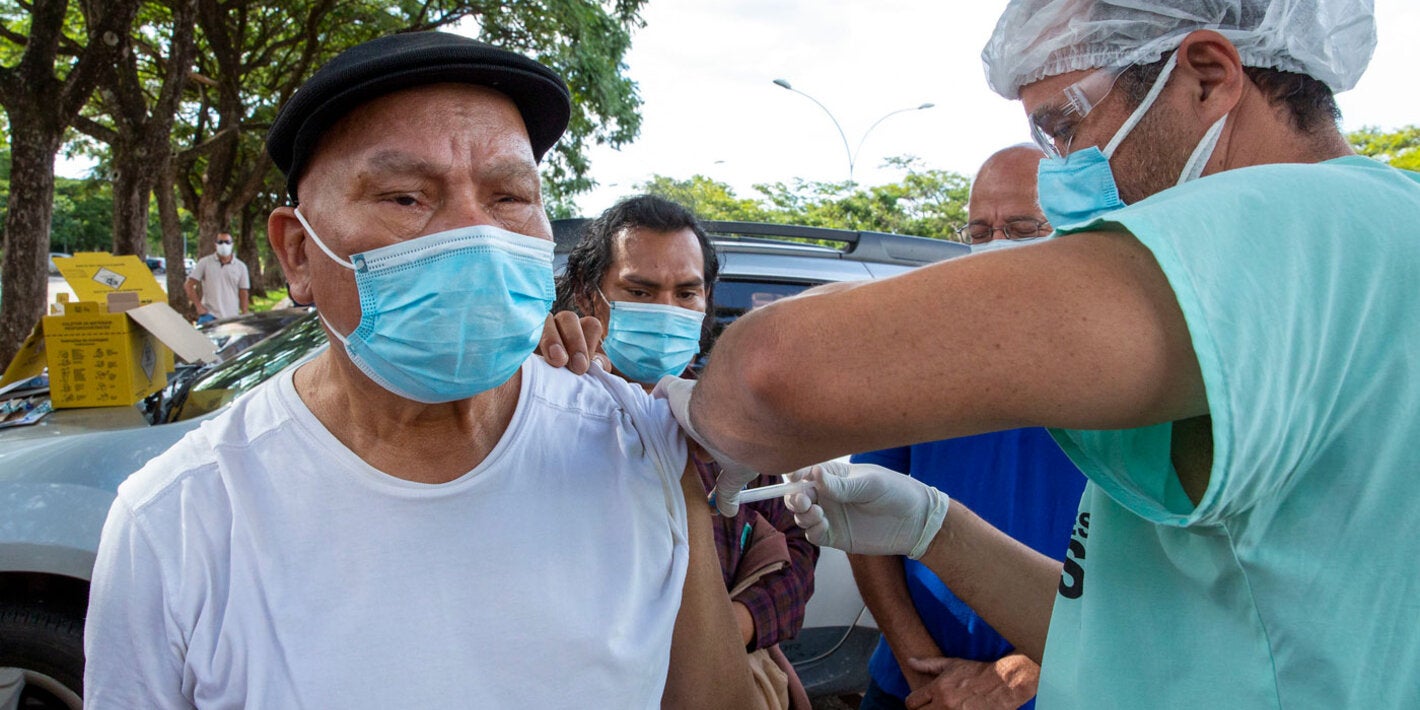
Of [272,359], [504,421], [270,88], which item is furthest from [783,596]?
[270,88]

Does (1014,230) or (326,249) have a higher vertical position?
(1014,230)

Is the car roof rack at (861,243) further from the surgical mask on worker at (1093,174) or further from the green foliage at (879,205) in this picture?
the green foliage at (879,205)

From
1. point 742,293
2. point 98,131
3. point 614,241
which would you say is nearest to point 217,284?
point 98,131

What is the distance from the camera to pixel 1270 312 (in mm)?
766

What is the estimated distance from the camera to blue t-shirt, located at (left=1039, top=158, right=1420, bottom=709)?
0.76 meters

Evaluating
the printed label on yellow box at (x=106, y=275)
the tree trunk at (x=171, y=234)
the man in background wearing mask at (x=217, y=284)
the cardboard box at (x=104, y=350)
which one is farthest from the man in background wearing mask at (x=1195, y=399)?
the tree trunk at (x=171, y=234)

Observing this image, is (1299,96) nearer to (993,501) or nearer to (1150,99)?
(1150,99)

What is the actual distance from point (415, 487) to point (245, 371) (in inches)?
117

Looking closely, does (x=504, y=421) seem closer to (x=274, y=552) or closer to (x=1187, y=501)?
(x=274, y=552)

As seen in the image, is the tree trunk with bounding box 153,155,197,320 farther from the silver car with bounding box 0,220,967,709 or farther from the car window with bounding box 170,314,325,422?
the silver car with bounding box 0,220,967,709

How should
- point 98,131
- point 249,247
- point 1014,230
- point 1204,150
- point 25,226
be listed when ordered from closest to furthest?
point 1204,150 → point 1014,230 → point 25,226 → point 98,131 → point 249,247

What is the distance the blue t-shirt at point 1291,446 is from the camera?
0.76 metres

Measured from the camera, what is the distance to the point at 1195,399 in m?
0.80

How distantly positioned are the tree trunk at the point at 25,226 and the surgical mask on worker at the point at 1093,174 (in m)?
10.4
